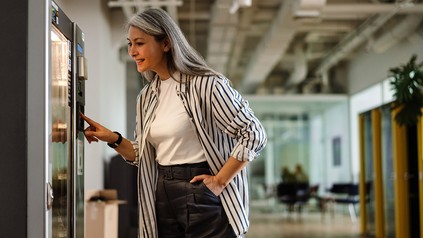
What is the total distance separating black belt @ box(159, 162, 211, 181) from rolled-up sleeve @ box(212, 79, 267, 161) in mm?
116

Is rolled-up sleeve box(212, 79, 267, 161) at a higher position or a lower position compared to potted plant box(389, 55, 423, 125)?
lower

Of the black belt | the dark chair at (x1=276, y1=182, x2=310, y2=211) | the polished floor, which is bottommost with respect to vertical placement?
the polished floor

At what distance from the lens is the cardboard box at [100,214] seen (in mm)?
5852

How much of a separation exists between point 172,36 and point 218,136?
380 mm

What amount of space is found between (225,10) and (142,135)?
26.7ft

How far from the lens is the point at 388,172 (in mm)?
10109

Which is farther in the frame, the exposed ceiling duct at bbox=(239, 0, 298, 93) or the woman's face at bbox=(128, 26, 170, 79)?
the exposed ceiling duct at bbox=(239, 0, 298, 93)

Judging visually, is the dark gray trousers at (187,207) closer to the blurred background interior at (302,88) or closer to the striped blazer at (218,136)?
the striped blazer at (218,136)

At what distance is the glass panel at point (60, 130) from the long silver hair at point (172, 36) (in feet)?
0.86

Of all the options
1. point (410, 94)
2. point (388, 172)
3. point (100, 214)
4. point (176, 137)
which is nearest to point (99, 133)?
point (176, 137)

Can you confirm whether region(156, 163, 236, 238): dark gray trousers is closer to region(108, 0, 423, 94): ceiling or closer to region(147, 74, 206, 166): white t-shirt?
region(147, 74, 206, 166): white t-shirt

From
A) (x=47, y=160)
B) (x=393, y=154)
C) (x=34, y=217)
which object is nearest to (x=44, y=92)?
(x=47, y=160)

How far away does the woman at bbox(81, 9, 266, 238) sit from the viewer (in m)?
2.43

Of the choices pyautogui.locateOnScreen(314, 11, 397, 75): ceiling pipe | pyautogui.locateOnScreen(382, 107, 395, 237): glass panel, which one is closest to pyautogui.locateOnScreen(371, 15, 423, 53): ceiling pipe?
pyautogui.locateOnScreen(314, 11, 397, 75): ceiling pipe
